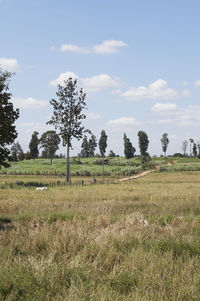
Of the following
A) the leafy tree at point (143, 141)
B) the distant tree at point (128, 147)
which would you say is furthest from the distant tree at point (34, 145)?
the leafy tree at point (143, 141)

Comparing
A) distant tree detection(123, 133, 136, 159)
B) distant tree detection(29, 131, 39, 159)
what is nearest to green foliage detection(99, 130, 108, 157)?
distant tree detection(123, 133, 136, 159)

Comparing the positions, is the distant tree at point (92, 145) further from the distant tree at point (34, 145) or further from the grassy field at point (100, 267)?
the grassy field at point (100, 267)

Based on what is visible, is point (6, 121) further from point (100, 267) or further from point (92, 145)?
point (92, 145)

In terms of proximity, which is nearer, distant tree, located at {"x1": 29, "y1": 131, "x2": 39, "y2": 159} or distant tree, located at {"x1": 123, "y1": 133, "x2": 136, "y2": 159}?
distant tree, located at {"x1": 123, "y1": 133, "x2": 136, "y2": 159}

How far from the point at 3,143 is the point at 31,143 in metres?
93.6

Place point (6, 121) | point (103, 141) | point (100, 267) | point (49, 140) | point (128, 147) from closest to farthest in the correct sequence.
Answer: point (100, 267), point (6, 121), point (49, 140), point (128, 147), point (103, 141)

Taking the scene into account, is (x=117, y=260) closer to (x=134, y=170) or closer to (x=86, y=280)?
(x=86, y=280)

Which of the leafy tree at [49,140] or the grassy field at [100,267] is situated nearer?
the grassy field at [100,267]

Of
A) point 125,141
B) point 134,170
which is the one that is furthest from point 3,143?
point 125,141

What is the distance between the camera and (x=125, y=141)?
Result: 123188 mm

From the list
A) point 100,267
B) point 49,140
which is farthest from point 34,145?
point 100,267

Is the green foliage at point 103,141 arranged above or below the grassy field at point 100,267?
above

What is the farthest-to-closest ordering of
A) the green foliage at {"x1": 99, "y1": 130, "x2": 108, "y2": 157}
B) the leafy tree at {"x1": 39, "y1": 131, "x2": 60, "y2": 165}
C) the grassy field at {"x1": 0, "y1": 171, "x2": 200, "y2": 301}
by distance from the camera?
the green foliage at {"x1": 99, "y1": 130, "x2": 108, "y2": 157} < the leafy tree at {"x1": 39, "y1": 131, "x2": 60, "y2": 165} < the grassy field at {"x1": 0, "y1": 171, "x2": 200, "y2": 301}

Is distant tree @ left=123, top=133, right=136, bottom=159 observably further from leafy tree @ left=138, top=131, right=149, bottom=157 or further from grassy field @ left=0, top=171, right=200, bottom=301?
grassy field @ left=0, top=171, right=200, bottom=301
